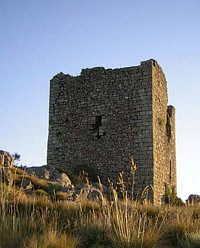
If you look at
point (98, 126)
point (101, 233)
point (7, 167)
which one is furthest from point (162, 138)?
point (101, 233)

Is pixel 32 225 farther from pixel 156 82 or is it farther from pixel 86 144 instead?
pixel 156 82

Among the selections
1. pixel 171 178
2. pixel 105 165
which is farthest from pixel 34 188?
pixel 171 178

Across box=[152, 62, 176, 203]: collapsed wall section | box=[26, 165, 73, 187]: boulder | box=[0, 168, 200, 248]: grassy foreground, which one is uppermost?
box=[152, 62, 176, 203]: collapsed wall section

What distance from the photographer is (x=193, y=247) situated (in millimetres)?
5309

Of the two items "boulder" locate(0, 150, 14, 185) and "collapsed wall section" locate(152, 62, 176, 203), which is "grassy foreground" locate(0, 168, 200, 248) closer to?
"boulder" locate(0, 150, 14, 185)

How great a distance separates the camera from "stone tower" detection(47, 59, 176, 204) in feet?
47.0

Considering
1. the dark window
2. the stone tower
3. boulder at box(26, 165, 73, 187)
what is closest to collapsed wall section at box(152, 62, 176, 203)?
the stone tower

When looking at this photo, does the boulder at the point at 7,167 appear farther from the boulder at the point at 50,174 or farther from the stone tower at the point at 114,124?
the stone tower at the point at 114,124

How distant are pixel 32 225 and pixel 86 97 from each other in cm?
1026

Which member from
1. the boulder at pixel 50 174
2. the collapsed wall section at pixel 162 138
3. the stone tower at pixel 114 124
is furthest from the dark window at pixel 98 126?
the boulder at pixel 50 174

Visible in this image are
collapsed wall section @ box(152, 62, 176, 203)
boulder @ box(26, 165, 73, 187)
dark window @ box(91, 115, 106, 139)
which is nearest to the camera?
boulder @ box(26, 165, 73, 187)

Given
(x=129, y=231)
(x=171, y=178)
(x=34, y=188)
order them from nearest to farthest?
(x=129, y=231), (x=34, y=188), (x=171, y=178)

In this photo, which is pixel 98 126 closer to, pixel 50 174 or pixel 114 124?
pixel 114 124

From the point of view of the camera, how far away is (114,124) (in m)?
14.9
